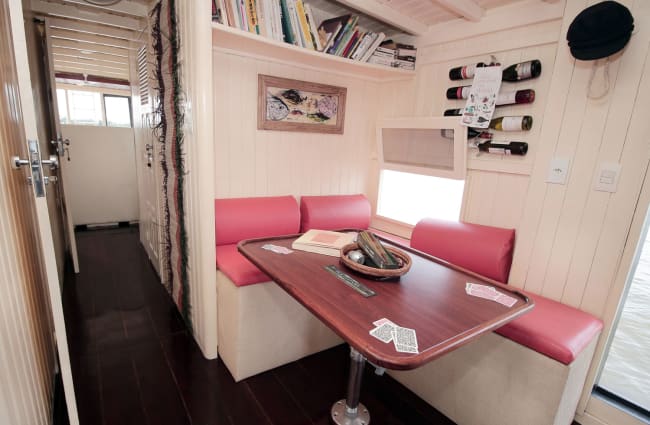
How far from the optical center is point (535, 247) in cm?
176

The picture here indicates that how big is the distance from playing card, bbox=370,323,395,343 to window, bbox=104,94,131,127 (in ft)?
27.0

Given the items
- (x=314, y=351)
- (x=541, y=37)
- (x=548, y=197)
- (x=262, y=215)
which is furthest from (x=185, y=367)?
(x=541, y=37)

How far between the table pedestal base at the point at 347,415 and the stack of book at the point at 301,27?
79.6 inches

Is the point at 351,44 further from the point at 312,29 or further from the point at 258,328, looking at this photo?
the point at 258,328

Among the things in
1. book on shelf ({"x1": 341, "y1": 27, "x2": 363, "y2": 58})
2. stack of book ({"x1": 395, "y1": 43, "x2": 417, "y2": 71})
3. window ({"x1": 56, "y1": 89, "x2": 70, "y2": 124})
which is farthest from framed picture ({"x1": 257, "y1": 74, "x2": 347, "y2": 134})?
window ({"x1": 56, "y1": 89, "x2": 70, "y2": 124})

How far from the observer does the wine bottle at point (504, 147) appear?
1826mm

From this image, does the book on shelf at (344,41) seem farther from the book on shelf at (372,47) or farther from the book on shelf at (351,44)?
the book on shelf at (372,47)

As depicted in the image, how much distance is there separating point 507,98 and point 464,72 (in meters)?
0.34

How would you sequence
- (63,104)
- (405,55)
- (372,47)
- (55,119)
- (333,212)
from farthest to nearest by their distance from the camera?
(63,104) < (55,119) < (333,212) < (405,55) < (372,47)

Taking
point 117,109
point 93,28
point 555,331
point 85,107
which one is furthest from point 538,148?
point 85,107

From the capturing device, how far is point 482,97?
196cm

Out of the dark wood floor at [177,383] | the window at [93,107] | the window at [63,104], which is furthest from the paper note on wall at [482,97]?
the window at [63,104]

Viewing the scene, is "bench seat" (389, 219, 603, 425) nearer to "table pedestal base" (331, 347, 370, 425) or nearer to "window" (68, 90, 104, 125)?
"table pedestal base" (331, 347, 370, 425)

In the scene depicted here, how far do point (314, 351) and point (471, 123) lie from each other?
1.74 metres
